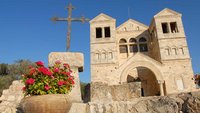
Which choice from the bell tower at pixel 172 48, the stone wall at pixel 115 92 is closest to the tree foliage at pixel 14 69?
the bell tower at pixel 172 48

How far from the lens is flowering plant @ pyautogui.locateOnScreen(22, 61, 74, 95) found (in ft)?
11.7

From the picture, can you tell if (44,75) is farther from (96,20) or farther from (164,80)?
(96,20)

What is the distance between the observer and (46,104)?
10.8ft

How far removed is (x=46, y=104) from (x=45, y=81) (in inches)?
19.6

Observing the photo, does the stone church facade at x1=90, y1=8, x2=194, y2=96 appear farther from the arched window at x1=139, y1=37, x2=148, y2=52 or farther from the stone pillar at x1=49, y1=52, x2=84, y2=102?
the stone pillar at x1=49, y1=52, x2=84, y2=102

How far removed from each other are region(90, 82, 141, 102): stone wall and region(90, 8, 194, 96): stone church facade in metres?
21.4

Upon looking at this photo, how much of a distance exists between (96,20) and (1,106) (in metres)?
28.7

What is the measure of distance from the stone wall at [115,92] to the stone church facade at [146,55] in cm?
2137

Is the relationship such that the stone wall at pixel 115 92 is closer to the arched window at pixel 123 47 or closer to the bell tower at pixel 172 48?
the bell tower at pixel 172 48

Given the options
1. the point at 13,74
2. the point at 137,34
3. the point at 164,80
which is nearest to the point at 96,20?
the point at 137,34

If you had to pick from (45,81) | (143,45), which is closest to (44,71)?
(45,81)

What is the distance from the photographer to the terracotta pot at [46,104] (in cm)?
328

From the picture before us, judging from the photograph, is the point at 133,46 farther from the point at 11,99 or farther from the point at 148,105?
the point at 148,105

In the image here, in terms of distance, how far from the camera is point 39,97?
3361 mm
